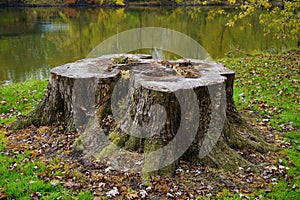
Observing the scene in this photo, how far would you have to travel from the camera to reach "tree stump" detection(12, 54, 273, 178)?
5.42 metres

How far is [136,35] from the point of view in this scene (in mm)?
34875

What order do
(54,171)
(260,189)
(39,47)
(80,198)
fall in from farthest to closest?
(39,47) → (54,171) → (260,189) → (80,198)

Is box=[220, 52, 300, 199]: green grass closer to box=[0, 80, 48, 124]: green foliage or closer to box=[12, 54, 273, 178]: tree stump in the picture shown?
box=[12, 54, 273, 178]: tree stump

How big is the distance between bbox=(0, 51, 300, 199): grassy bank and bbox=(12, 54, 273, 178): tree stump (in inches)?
23.8

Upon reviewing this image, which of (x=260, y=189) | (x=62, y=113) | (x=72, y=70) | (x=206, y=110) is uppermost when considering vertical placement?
(x=72, y=70)

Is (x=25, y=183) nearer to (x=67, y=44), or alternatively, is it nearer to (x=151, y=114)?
(x=151, y=114)

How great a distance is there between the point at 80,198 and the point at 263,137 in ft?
14.5

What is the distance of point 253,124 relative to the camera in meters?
7.82

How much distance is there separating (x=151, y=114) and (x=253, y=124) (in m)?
3.62

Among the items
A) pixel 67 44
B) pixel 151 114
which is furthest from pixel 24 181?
pixel 67 44

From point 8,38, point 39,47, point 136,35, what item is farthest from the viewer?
point 136,35

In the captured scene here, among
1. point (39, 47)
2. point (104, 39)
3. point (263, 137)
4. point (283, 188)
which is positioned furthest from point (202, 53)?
point (283, 188)

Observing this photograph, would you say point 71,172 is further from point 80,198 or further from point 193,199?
point 193,199

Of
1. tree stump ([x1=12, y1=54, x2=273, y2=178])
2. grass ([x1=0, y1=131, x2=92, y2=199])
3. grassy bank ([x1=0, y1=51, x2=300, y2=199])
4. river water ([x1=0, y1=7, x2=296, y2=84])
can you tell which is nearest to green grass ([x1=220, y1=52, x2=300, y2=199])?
grassy bank ([x1=0, y1=51, x2=300, y2=199])
